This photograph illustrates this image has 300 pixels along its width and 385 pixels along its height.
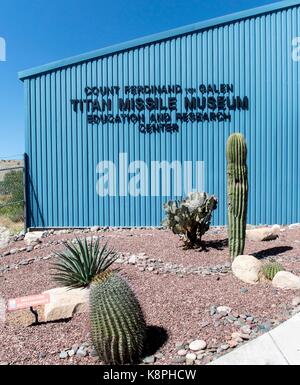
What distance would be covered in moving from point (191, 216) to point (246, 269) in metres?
2.10

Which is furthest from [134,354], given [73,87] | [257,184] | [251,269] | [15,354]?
[73,87]

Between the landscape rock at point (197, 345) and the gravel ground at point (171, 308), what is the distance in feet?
0.26

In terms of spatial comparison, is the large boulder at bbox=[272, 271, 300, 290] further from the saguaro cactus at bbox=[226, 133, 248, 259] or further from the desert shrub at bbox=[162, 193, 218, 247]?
the desert shrub at bbox=[162, 193, 218, 247]

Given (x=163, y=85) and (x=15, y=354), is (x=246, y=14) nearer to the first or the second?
(x=163, y=85)

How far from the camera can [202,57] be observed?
12922 mm

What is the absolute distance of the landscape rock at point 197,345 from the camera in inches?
175

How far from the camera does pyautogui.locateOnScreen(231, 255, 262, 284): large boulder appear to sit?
21.3 feet

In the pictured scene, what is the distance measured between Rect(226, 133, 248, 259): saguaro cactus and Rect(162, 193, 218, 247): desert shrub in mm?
1144

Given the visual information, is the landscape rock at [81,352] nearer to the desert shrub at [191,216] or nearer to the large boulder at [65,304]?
the large boulder at [65,304]

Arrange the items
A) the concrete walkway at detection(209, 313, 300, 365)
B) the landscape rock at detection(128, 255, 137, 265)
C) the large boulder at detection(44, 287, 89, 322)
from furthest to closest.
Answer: the landscape rock at detection(128, 255, 137, 265) → the large boulder at detection(44, 287, 89, 322) → the concrete walkway at detection(209, 313, 300, 365)

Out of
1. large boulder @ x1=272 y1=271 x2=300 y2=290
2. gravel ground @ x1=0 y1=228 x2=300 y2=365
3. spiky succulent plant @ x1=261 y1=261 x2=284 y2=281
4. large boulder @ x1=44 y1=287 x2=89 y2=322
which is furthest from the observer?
spiky succulent plant @ x1=261 y1=261 x2=284 y2=281

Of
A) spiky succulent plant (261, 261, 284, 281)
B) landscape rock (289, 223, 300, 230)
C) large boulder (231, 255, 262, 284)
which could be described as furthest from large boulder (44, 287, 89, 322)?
landscape rock (289, 223, 300, 230)

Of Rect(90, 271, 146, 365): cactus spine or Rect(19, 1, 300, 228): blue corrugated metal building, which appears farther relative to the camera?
Rect(19, 1, 300, 228): blue corrugated metal building

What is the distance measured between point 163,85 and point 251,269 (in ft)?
26.4
